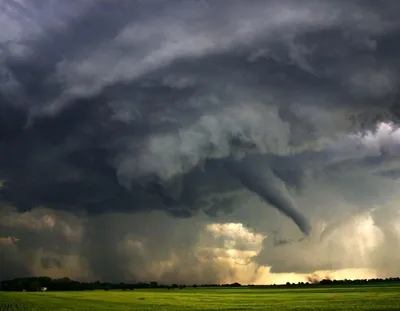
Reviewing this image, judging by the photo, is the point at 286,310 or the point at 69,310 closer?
the point at 286,310

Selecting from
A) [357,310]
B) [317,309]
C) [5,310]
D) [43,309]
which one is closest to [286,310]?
[317,309]

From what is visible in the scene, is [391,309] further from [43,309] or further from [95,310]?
[43,309]

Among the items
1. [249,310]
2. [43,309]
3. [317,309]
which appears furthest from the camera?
[43,309]

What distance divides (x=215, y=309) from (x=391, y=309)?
24.1 metres

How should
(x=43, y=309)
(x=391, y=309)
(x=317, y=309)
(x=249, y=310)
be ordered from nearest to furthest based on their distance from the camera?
(x=391, y=309), (x=317, y=309), (x=249, y=310), (x=43, y=309)

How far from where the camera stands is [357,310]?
59.0 metres

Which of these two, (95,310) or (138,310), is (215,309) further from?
(95,310)

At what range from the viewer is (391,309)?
57469 millimetres

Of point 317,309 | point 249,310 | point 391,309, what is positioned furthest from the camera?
point 249,310

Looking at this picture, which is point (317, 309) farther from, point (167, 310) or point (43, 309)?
point (43, 309)

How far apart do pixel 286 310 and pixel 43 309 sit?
36333 millimetres

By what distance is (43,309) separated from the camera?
74750 mm

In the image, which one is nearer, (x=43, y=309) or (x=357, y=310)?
(x=357, y=310)

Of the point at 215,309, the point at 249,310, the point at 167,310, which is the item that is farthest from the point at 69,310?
the point at 249,310
